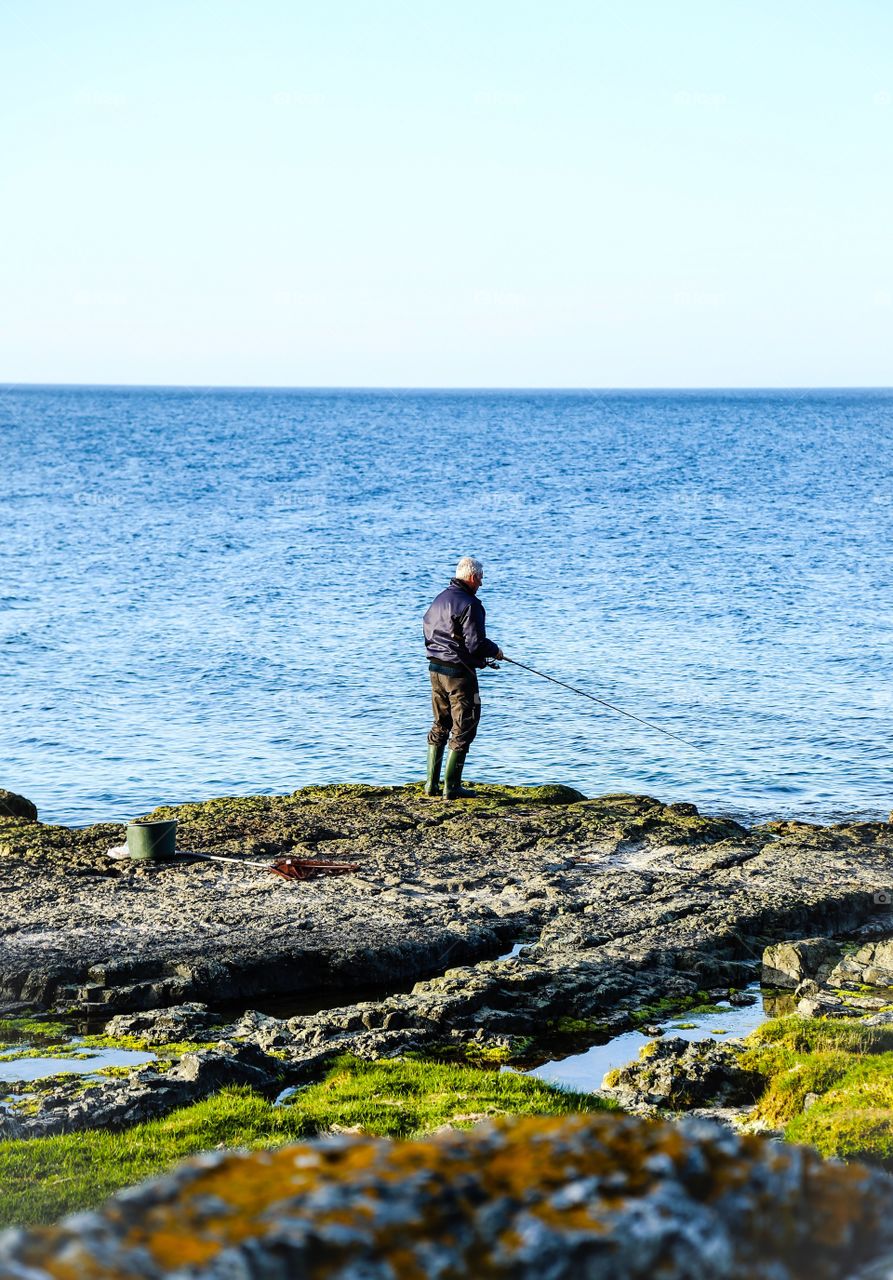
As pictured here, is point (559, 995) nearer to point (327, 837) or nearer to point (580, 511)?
point (327, 837)

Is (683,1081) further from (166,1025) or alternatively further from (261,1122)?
(166,1025)

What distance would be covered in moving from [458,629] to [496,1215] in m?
13.1

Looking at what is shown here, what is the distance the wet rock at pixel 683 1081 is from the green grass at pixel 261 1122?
39cm

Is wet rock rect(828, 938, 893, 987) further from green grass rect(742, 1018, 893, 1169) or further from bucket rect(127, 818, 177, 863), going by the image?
bucket rect(127, 818, 177, 863)

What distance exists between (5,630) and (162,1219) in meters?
31.6

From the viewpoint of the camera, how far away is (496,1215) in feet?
8.01

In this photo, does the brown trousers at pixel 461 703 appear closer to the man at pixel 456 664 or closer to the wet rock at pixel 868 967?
the man at pixel 456 664

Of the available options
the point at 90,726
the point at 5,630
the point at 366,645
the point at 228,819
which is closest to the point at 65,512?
the point at 5,630

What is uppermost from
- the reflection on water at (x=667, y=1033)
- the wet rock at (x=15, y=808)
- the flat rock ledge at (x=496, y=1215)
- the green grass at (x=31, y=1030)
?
the flat rock ledge at (x=496, y=1215)

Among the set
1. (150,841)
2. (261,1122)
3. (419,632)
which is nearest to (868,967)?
(261,1122)

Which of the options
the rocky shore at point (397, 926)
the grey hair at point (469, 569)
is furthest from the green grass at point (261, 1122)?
the grey hair at point (469, 569)

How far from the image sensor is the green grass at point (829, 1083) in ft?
22.4

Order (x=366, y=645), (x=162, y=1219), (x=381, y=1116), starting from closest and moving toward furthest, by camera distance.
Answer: (x=162, y=1219)
(x=381, y=1116)
(x=366, y=645)

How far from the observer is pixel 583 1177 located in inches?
101
